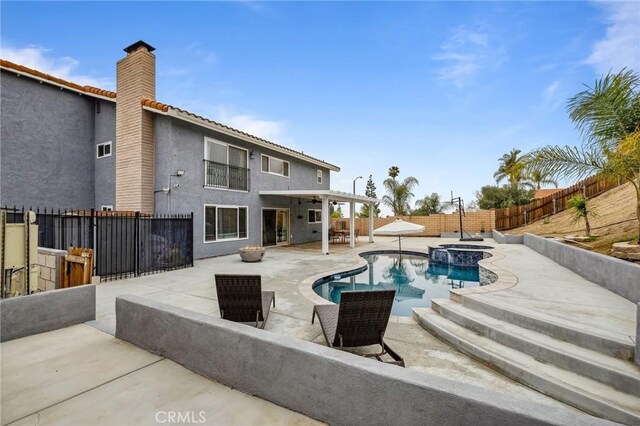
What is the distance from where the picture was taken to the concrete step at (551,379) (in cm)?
286

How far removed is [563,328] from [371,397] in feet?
12.3

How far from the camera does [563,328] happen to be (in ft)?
13.6

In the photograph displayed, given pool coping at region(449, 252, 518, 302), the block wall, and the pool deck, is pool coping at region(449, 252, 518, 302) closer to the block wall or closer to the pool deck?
the pool deck

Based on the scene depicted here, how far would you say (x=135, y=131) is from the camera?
11.7 meters

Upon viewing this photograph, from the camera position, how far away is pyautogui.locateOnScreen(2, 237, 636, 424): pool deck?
345 cm

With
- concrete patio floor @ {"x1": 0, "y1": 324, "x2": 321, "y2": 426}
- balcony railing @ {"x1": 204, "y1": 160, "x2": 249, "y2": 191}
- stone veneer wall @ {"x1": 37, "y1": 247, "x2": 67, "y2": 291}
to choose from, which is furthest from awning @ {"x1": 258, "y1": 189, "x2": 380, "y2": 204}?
concrete patio floor @ {"x1": 0, "y1": 324, "x2": 321, "y2": 426}

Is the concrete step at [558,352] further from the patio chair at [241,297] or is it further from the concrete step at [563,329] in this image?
the patio chair at [241,297]

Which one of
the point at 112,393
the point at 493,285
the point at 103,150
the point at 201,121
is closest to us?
the point at 112,393

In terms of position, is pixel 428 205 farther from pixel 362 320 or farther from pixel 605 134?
pixel 362 320

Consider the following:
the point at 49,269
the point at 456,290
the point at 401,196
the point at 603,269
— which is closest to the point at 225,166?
the point at 49,269

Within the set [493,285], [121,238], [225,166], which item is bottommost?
[493,285]

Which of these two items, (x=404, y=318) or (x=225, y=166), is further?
(x=225, y=166)

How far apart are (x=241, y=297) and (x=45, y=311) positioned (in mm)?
3081

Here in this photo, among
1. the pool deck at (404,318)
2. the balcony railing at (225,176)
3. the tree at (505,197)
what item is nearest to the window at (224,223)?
the balcony railing at (225,176)
